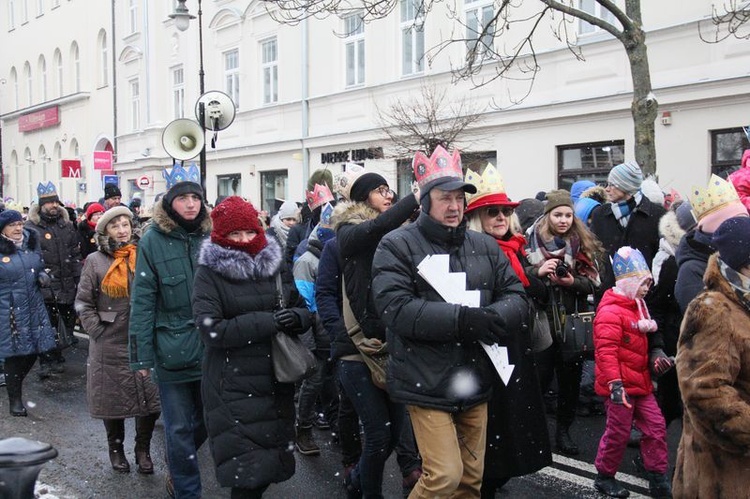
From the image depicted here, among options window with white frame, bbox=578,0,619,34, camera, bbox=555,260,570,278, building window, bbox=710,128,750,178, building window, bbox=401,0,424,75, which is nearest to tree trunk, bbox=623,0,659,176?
building window, bbox=710,128,750,178

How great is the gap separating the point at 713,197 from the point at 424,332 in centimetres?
188

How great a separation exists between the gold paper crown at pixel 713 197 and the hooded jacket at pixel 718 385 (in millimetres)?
1239

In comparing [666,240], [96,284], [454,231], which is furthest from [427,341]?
[96,284]

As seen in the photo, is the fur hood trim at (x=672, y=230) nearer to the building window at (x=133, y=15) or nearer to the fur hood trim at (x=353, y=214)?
the fur hood trim at (x=353, y=214)

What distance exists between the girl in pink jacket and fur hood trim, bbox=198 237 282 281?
2155 millimetres

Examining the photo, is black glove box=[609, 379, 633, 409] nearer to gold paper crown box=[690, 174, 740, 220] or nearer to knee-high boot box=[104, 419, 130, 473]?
gold paper crown box=[690, 174, 740, 220]

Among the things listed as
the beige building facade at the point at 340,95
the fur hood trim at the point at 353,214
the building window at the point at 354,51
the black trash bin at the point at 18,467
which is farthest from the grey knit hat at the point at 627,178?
the building window at the point at 354,51

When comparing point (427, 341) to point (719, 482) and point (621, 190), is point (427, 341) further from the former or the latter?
point (621, 190)

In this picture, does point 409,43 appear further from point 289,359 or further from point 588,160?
point 289,359

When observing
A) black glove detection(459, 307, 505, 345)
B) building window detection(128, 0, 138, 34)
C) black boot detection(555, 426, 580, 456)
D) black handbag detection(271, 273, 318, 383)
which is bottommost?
black boot detection(555, 426, 580, 456)

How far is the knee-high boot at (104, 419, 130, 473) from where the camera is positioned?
19.7 feet

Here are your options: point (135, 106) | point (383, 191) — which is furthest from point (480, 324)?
point (135, 106)

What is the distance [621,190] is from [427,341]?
4.43 metres

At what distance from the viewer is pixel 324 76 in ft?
70.1
